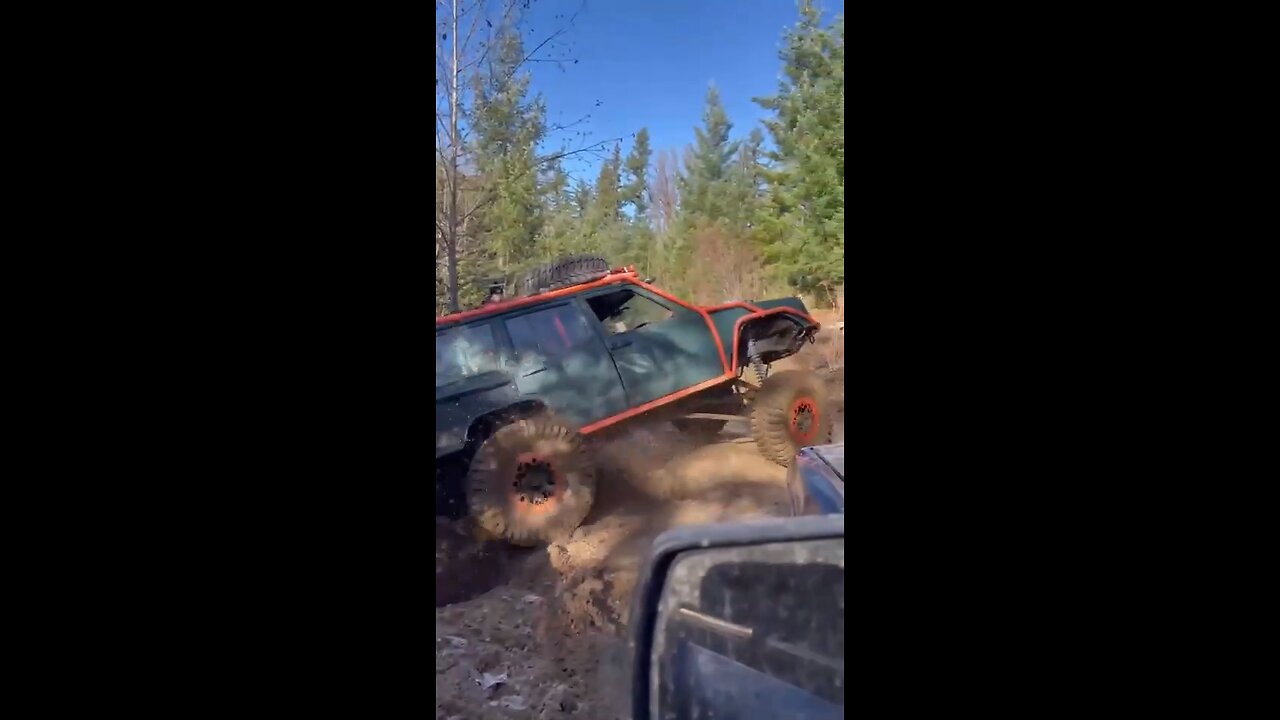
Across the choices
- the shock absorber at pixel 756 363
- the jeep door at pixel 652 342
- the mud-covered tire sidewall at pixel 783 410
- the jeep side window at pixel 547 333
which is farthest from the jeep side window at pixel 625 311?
the mud-covered tire sidewall at pixel 783 410

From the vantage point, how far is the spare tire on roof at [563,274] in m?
3.33

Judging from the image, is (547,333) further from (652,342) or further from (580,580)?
(580,580)

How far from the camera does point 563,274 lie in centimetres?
340

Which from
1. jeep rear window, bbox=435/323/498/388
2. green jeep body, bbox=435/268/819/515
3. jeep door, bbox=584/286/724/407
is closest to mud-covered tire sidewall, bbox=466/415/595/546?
green jeep body, bbox=435/268/819/515

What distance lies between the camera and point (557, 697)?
2164 mm

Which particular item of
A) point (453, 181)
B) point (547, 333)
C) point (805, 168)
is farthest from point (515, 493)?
point (805, 168)

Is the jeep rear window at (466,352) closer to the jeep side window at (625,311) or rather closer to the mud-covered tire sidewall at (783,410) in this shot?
the jeep side window at (625,311)

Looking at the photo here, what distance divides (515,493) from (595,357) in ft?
2.35
